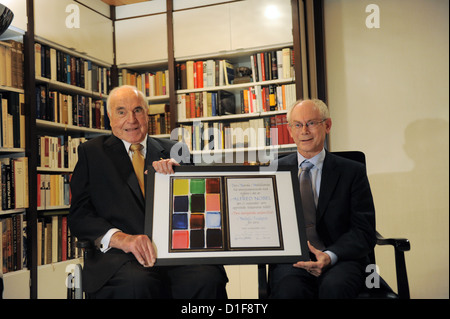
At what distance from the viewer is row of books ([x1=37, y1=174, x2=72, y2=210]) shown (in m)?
3.52

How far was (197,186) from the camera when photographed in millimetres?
1951

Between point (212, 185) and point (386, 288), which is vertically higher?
point (212, 185)

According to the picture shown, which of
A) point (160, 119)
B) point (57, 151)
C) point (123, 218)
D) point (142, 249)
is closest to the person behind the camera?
point (142, 249)

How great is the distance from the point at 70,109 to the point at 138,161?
2.02 meters

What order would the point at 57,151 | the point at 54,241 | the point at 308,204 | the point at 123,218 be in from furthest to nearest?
the point at 57,151 → the point at 54,241 → the point at 308,204 → the point at 123,218

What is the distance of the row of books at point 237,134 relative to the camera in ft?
13.3

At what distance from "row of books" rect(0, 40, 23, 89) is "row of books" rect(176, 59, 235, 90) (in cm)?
153

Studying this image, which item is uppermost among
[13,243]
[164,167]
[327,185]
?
[164,167]

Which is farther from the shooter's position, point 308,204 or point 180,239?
point 308,204

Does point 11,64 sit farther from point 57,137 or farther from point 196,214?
point 196,214

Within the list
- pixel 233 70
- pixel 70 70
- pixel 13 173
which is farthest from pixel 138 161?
pixel 233 70

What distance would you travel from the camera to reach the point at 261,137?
13.4 feet

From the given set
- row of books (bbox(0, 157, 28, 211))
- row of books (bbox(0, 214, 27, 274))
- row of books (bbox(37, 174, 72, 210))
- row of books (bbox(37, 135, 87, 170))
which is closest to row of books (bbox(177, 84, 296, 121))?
row of books (bbox(37, 135, 87, 170))
